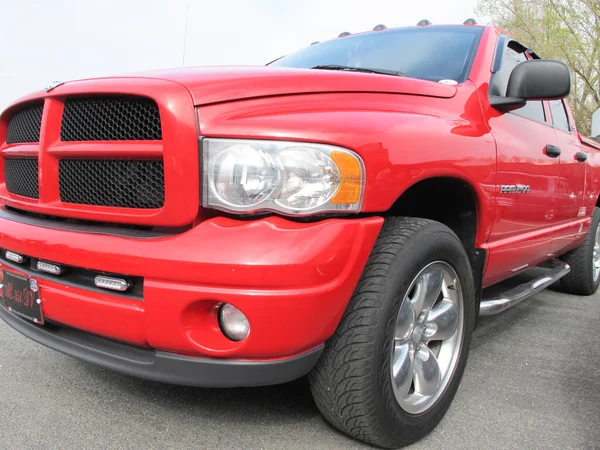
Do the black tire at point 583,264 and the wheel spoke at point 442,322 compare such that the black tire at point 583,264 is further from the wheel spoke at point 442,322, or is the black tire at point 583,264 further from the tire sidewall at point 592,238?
the wheel spoke at point 442,322

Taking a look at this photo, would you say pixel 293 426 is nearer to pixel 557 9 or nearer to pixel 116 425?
pixel 116 425

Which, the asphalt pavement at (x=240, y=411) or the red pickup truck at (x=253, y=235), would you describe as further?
the asphalt pavement at (x=240, y=411)

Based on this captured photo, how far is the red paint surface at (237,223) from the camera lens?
1584 mm

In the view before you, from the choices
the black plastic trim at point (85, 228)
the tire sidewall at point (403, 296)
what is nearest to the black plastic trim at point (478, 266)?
the tire sidewall at point (403, 296)

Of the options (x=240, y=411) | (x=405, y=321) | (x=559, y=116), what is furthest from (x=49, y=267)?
(x=559, y=116)

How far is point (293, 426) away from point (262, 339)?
66 cm

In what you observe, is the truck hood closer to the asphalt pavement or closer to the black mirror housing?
the black mirror housing

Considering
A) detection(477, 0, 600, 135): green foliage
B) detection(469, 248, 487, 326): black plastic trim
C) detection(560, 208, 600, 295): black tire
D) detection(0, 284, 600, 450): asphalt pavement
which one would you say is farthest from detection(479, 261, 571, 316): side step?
detection(477, 0, 600, 135): green foliage

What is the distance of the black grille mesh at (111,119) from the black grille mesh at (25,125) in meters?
0.22

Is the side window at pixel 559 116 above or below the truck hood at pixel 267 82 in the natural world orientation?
below

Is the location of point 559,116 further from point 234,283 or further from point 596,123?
point 596,123

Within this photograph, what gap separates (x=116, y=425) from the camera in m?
2.05

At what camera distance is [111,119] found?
183 cm

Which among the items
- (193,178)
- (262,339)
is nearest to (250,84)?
(193,178)
